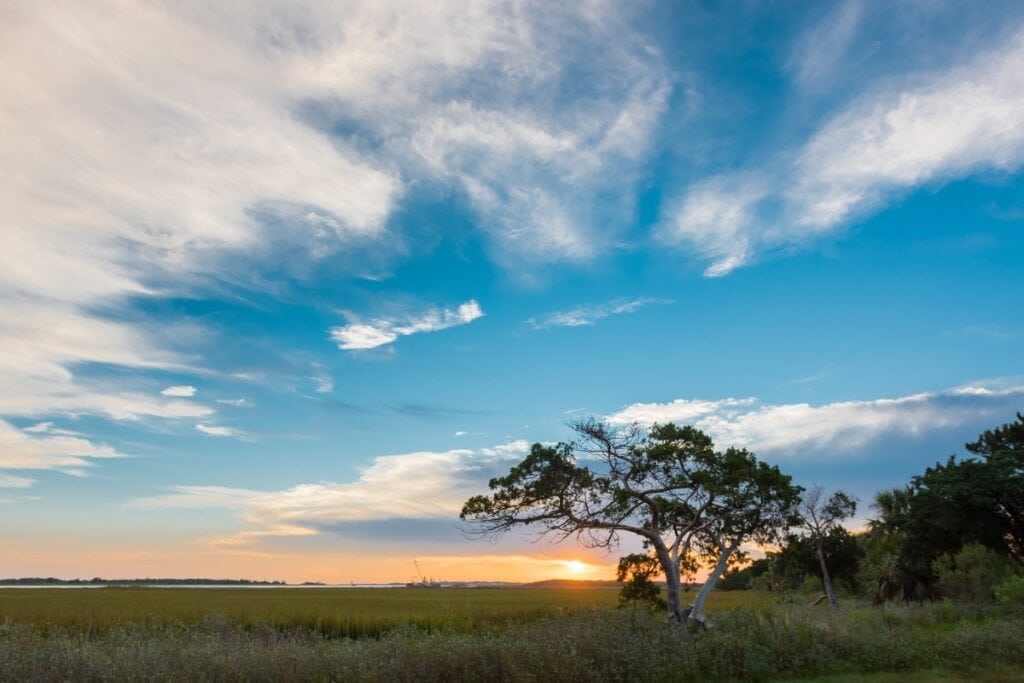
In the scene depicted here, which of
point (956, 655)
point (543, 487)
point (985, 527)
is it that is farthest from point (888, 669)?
point (985, 527)

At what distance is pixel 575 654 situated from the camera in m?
14.2

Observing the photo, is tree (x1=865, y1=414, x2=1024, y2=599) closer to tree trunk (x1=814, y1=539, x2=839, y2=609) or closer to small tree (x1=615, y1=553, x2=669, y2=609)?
tree trunk (x1=814, y1=539, x2=839, y2=609)

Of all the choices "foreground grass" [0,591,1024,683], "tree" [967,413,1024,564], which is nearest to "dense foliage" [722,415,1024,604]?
"tree" [967,413,1024,564]

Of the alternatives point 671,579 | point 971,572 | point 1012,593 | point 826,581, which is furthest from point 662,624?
point 826,581

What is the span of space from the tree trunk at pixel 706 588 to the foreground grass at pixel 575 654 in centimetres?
80

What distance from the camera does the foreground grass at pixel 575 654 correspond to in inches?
500

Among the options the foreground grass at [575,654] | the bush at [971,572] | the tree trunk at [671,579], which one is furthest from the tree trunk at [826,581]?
the tree trunk at [671,579]

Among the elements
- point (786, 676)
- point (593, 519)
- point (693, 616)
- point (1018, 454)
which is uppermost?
point (1018, 454)

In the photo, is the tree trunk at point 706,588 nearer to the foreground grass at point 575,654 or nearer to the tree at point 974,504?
the foreground grass at point 575,654

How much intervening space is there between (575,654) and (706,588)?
989 centimetres

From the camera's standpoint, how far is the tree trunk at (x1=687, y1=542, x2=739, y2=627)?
21.4m

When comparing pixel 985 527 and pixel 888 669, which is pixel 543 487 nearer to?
pixel 888 669

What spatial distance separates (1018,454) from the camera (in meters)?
32.1

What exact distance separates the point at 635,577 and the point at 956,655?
9415 mm
